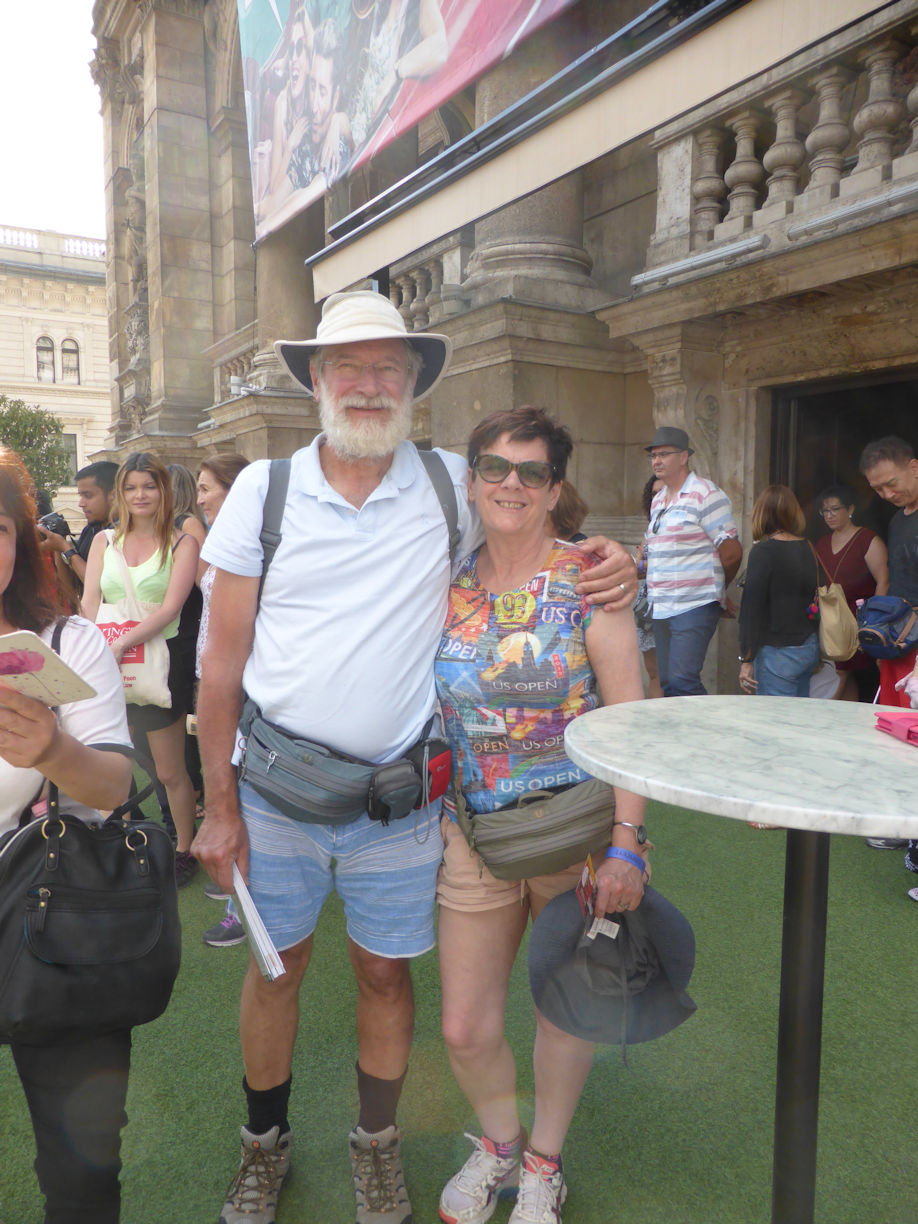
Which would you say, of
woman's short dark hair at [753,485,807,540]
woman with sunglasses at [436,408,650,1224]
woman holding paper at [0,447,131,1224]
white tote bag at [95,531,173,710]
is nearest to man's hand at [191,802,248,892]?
woman holding paper at [0,447,131,1224]

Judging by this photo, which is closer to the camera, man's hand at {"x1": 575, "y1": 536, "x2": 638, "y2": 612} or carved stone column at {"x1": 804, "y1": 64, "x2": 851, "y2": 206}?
man's hand at {"x1": 575, "y1": 536, "x2": 638, "y2": 612}

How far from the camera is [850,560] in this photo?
4945 mm

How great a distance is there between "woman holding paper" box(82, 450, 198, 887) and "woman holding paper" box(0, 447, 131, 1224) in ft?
7.17

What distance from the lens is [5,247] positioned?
44500mm

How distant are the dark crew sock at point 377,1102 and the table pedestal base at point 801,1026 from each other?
3.01 feet

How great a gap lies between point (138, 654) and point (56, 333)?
159ft

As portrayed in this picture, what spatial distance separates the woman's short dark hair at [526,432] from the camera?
1.91 meters

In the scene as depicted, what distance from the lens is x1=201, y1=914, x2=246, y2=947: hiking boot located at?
3.30 m

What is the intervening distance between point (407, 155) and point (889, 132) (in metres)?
8.15

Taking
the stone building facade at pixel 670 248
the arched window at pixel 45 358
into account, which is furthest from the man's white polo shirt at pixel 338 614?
the arched window at pixel 45 358

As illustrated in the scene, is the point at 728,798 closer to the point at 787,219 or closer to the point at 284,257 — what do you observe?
the point at 787,219

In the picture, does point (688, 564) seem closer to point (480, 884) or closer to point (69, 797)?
point (480, 884)

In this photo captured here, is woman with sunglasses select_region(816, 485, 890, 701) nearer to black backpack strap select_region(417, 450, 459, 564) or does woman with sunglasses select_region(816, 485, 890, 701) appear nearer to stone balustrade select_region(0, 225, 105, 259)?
black backpack strap select_region(417, 450, 459, 564)

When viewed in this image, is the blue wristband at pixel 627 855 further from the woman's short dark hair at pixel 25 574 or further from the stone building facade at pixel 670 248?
the stone building facade at pixel 670 248
